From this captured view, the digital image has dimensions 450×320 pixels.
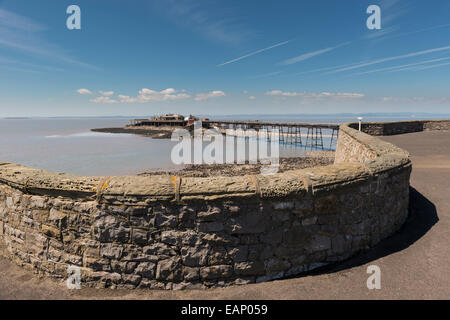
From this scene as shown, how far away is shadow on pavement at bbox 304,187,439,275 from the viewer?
11.3 ft

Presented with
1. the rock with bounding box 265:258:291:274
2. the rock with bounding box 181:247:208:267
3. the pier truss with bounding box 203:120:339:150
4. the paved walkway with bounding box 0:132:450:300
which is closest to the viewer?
the paved walkway with bounding box 0:132:450:300

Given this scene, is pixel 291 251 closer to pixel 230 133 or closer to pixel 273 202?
pixel 273 202

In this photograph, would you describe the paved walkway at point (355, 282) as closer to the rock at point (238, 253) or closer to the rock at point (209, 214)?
the rock at point (238, 253)

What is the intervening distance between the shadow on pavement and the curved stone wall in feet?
0.51

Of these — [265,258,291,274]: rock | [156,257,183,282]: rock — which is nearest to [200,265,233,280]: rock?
[156,257,183,282]: rock

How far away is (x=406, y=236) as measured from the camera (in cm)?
411

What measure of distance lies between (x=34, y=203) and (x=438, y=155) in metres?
13.9

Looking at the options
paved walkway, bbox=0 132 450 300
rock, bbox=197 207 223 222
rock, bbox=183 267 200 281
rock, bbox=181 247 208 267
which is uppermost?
rock, bbox=197 207 223 222

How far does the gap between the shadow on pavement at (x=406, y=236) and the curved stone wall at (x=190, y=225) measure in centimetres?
15

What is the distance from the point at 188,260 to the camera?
10.2ft

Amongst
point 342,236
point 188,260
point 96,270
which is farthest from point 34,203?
point 342,236

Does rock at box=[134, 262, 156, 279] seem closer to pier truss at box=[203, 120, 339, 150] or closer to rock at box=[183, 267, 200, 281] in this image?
rock at box=[183, 267, 200, 281]
